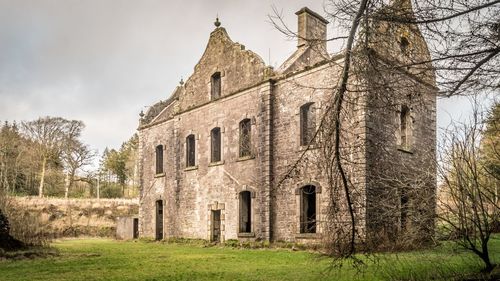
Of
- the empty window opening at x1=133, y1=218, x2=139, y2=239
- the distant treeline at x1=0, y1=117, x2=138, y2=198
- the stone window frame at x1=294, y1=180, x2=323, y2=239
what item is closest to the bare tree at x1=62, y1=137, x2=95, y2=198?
the distant treeline at x1=0, y1=117, x2=138, y2=198

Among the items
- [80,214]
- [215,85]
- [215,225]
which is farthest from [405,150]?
[80,214]

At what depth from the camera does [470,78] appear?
605 cm

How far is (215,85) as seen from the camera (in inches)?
875

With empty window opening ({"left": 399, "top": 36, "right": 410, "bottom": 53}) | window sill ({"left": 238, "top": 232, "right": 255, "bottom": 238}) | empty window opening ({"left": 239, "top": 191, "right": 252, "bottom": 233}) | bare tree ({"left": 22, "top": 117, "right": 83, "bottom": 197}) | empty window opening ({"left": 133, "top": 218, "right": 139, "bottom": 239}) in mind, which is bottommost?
empty window opening ({"left": 133, "top": 218, "right": 139, "bottom": 239})

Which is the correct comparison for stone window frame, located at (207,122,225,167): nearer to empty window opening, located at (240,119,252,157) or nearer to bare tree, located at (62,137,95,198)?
empty window opening, located at (240,119,252,157)

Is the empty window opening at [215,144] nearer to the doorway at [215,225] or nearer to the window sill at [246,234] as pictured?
the doorway at [215,225]

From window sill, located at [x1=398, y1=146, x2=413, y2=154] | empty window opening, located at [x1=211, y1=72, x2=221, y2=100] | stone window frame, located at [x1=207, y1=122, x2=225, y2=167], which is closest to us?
window sill, located at [x1=398, y1=146, x2=413, y2=154]

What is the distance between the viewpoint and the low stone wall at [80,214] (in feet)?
107

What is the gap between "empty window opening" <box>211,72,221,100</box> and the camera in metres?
22.0

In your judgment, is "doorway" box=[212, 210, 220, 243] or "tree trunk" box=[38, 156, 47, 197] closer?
"doorway" box=[212, 210, 220, 243]

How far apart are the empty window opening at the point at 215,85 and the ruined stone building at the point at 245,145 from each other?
2.5 inches

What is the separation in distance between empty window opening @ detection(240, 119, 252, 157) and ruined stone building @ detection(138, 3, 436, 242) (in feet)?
0.15

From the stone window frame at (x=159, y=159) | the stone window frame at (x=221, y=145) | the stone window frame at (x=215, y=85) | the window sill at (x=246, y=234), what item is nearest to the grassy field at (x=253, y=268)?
the window sill at (x=246, y=234)

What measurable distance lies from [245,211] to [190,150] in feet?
18.5
